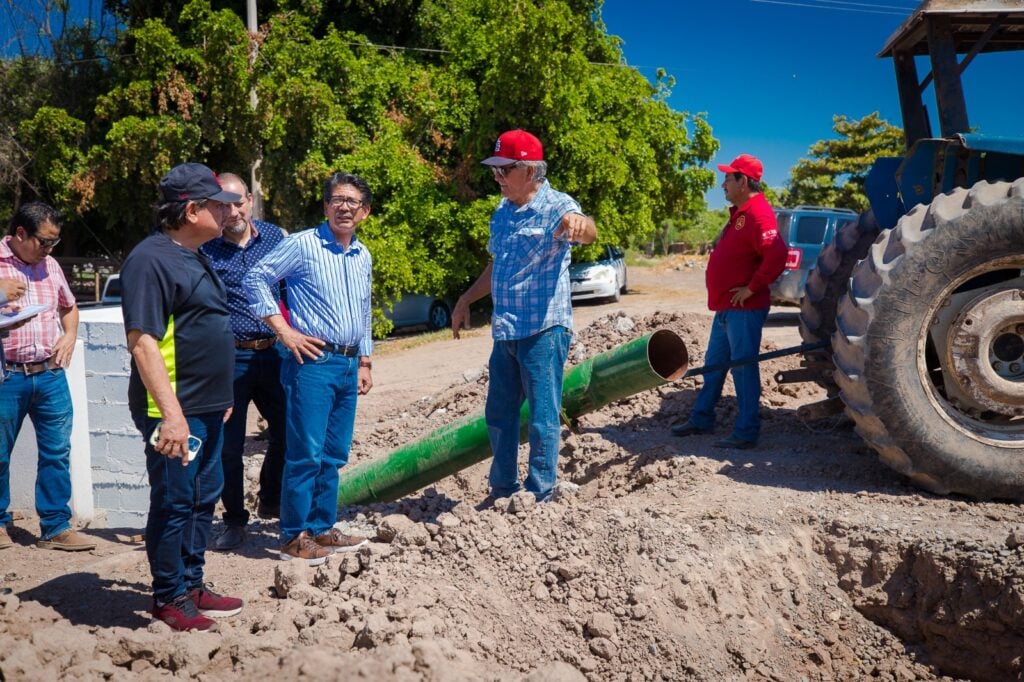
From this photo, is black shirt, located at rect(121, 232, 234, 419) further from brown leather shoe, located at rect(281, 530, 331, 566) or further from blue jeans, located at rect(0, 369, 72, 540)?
blue jeans, located at rect(0, 369, 72, 540)

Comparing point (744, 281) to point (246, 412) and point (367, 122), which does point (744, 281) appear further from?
point (367, 122)

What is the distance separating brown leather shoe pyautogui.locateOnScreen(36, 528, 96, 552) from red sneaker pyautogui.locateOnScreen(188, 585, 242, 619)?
1638 millimetres

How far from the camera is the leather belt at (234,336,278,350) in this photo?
471 centimetres

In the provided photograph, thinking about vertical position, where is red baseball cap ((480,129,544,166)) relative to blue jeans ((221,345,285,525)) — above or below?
above

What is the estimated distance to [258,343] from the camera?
4.73 meters

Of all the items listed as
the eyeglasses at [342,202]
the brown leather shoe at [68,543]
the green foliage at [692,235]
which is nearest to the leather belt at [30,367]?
the brown leather shoe at [68,543]

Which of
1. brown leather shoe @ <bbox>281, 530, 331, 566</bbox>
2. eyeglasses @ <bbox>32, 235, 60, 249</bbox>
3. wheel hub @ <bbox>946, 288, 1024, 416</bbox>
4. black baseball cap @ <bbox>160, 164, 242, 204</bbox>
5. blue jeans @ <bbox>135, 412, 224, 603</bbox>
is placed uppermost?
eyeglasses @ <bbox>32, 235, 60, 249</bbox>

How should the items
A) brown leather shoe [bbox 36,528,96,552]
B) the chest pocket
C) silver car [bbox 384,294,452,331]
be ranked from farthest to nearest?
silver car [bbox 384,294,452,331] < brown leather shoe [bbox 36,528,96,552] < the chest pocket

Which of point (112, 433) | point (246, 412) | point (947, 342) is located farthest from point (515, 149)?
point (112, 433)

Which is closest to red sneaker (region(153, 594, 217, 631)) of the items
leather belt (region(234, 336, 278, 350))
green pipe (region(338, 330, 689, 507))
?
leather belt (region(234, 336, 278, 350))

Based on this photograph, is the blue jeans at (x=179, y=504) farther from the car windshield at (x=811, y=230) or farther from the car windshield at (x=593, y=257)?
the car windshield at (x=593, y=257)

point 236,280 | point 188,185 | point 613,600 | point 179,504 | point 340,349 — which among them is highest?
point 188,185

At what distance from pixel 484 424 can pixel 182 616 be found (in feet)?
6.72

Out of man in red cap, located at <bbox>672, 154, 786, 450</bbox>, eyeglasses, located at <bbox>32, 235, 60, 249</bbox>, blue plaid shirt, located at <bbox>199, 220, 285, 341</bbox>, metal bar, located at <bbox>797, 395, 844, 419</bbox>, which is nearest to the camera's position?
blue plaid shirt, located at <bbox>199, 220, 285, 341</bbox>
